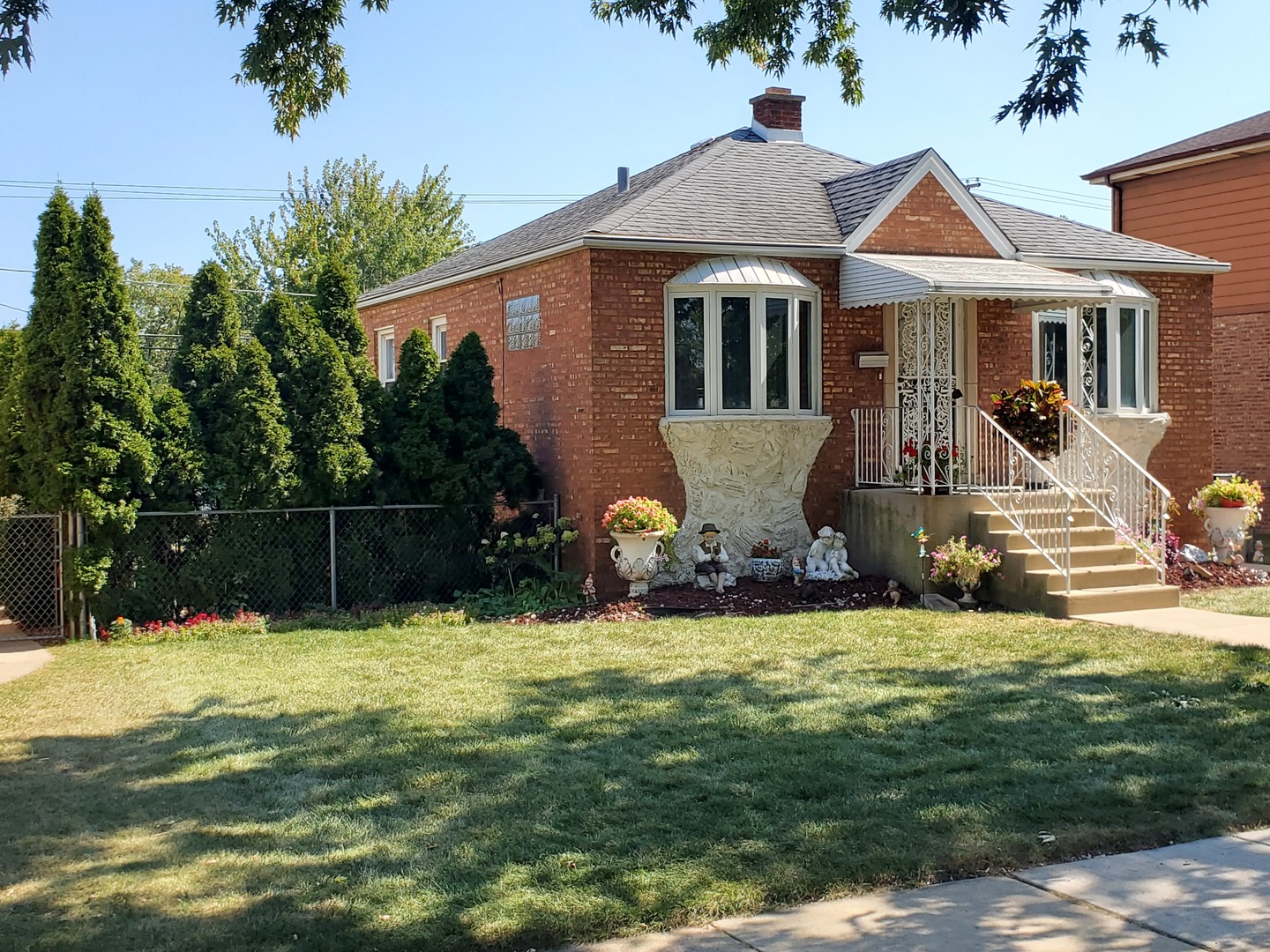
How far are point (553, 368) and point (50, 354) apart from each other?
223 inches

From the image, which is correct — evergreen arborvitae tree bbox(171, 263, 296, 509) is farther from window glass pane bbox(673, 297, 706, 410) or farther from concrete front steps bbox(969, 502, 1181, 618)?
concrete front steps bbox(969, 502, 1181, 618)

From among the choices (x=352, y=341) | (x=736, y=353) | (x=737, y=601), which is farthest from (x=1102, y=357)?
(x=352, y=341)

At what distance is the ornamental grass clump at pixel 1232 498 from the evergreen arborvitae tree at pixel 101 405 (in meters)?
13.1

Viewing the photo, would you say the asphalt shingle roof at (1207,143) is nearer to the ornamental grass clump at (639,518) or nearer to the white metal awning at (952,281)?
A: the white metal awning at (952,281)

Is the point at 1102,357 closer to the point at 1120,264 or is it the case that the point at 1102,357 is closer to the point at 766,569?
the point at 1120,264

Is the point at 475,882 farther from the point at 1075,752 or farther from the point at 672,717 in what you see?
the point at 1075,752

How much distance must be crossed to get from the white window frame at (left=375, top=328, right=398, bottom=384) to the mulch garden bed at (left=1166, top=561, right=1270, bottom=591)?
505 inches

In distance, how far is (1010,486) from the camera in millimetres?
14211

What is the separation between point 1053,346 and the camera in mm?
17031

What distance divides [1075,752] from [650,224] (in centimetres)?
885

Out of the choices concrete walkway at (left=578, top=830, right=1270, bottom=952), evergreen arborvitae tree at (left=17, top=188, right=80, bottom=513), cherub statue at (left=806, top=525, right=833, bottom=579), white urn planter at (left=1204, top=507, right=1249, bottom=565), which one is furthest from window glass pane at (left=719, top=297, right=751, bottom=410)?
concrete walkway at (left=578, top=830, right=1270, bottom=952)

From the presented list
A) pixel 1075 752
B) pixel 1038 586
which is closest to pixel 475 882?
pixel 1075 752

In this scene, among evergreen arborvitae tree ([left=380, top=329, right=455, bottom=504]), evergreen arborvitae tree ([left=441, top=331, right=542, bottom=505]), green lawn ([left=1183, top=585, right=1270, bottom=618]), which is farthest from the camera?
evergreen arborvitae tree ([left=441, top=331, right=542, bottom=505])

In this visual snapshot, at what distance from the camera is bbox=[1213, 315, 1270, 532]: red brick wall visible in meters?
21.9
